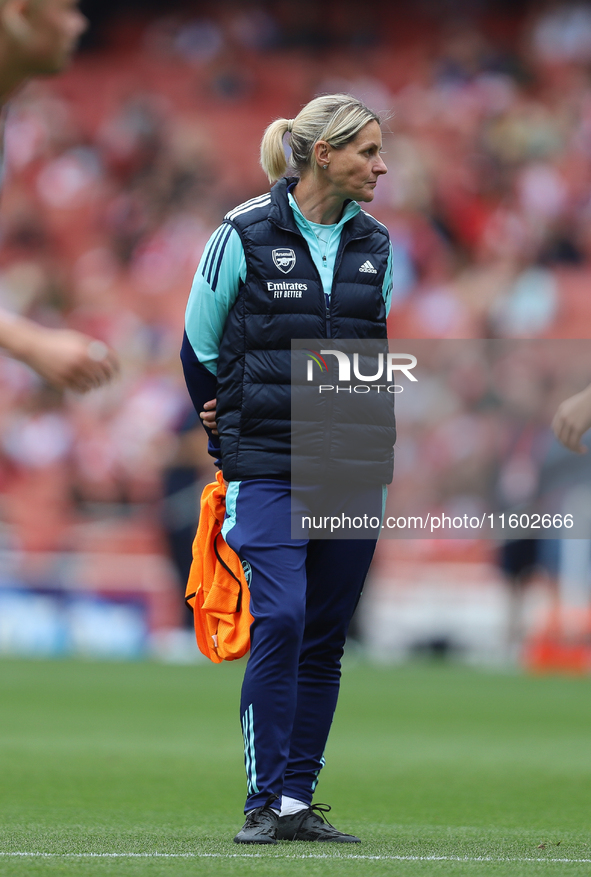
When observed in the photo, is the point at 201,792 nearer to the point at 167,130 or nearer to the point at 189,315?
the point at 189,315

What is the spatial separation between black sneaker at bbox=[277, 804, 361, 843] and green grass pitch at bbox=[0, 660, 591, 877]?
112 millimetres

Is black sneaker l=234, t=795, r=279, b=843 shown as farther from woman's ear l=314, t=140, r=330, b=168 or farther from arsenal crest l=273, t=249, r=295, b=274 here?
woman's ear l=314, t=140, r=330, b=168

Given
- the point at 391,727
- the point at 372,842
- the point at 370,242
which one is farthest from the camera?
the point at 391,727

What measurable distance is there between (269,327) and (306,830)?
1568 millimetres

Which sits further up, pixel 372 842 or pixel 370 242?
pixel 370 242

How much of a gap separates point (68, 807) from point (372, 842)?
4.32 feet

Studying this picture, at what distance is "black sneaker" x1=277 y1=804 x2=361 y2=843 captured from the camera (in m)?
4.39

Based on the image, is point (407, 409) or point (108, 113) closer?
point (407, 409)

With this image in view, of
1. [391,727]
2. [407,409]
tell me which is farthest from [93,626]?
[391,727]

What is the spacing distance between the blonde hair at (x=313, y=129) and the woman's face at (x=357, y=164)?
0.07 ft

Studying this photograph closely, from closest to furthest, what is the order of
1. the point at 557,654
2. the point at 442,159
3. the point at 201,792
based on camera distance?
1. the point at 201,792
2. the point at 557,654
3. the point at 442,159

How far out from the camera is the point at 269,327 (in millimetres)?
4395

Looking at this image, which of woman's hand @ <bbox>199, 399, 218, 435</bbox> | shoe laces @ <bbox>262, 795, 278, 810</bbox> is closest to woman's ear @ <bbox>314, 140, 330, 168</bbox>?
woman's hand @ <bbox>199, 399, 218, 435</bbox>

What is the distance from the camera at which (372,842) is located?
14.3 ft
